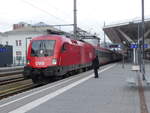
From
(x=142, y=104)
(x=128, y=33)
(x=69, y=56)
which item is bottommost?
(x=142, y=104)

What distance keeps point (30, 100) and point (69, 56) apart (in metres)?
10.7

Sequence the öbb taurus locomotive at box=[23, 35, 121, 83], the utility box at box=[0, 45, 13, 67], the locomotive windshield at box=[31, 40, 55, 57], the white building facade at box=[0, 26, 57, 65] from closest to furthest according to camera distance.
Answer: the öbb taurus locomotive at box=[23, 35, 121, 83]
the locomotive windshield at box=[31, 40, 55, 57]
the utility box at box=[0, 45, 13, 67]
the white building facade at box=[0, 26, 57, 65]

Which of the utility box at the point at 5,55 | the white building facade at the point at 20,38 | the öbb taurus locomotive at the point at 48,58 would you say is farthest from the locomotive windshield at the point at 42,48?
the white building facade at the point at 20,38

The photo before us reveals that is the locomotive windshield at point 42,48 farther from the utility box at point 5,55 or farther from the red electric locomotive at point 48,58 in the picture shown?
the utility box at point 5,55

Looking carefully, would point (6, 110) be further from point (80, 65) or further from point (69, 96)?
point (80, 65)

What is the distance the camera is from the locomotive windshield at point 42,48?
63.3ft

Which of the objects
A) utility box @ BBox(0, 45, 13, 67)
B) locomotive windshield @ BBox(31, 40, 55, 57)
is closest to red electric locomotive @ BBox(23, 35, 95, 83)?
locomotive windshield @ BBox(31, 40, 55, 57)

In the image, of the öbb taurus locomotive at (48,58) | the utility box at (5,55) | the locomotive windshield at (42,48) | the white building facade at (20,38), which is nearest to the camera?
the öbb taurus locomotive at (48,58)

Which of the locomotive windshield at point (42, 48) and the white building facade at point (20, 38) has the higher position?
the white building facade at point (20, 38)

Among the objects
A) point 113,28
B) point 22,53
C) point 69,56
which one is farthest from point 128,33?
point 69,56

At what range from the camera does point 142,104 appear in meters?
9.54

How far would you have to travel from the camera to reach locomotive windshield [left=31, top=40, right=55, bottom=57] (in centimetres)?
1928

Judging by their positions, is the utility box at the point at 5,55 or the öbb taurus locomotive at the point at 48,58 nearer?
the öbb taurus locomotive at the point at 48,58

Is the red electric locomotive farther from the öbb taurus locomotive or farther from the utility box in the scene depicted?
the utility box
